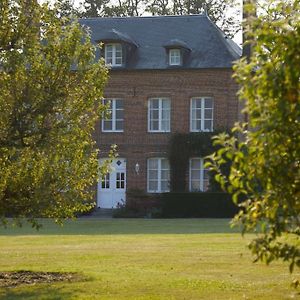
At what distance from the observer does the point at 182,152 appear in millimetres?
37594

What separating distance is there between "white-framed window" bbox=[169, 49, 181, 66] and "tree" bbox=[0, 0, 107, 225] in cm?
2450

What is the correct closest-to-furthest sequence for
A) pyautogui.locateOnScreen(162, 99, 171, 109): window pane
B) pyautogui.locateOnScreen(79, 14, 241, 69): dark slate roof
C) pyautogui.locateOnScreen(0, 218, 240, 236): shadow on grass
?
pyautogui.locateOnScreen(0, 218, 240, 236): shadow on grass → pyautogui.locateOnScreen(79, 14, 241, 69): dark slate roof → pyautogui.locateOnScreen(162, 99, 171, 109): window pane

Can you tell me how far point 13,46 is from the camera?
13.3 m

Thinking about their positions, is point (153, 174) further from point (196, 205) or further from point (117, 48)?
point (117, 48)

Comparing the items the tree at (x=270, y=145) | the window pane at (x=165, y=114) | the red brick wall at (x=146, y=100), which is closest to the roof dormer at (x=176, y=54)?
the red brick wall at (x=146, y=100)

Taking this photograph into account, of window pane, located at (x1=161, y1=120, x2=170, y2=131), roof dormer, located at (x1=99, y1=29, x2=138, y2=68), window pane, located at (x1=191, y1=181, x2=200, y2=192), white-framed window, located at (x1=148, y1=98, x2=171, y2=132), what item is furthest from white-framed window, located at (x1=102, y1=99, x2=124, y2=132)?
window pane, located at (x1=191, y1=181, x2=200, y2=192)

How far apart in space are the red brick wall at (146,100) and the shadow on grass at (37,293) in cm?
2521

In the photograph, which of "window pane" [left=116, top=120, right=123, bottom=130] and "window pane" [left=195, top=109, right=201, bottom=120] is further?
"window pane" [left=116, top=120, right=123, bottom=130]

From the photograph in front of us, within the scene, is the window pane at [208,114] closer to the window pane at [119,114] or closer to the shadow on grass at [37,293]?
the window pane at [119,114]

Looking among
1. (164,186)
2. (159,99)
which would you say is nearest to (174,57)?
(159,99)

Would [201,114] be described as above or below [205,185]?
above

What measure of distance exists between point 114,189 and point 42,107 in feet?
86.3

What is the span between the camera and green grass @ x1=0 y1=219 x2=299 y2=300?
12.0 metres

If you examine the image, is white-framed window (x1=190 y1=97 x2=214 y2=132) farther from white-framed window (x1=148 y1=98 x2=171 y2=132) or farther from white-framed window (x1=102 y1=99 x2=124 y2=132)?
white-framed window (x1=102 y1=99 x2=124 y2=132)
